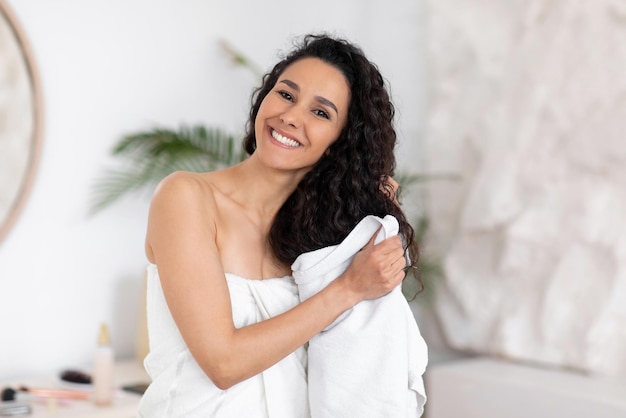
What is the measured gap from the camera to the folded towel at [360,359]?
4.97 ft

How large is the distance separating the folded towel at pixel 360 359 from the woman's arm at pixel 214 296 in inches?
1.9

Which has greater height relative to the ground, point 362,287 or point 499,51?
point 499,51

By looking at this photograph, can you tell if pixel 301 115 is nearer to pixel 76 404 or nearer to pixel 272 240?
pixel 272 240

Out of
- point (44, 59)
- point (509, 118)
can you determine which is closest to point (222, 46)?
point (44, 59)

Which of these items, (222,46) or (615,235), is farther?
(222,46)

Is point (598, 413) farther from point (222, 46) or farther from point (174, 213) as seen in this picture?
point (222, 46)

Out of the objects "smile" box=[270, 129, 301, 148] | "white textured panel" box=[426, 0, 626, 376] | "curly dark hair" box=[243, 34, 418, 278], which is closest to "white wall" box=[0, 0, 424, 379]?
"white textured panel" box=[426, 0, 626, 376]

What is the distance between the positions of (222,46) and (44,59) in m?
0.78

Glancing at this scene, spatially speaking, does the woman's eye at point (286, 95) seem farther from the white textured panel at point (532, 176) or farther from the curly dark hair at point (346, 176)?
the white textured panel at point (532, 176)

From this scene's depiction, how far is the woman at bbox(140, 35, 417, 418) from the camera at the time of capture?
1433 millimetres

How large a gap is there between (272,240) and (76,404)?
991 millimetres

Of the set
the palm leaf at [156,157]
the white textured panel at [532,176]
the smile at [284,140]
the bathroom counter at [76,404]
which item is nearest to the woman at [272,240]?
the smile at [284,140]

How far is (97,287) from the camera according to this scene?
2834 millimetres

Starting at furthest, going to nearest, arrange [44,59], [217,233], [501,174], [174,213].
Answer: [501,174], [44,59], [217,233], [174,213]
